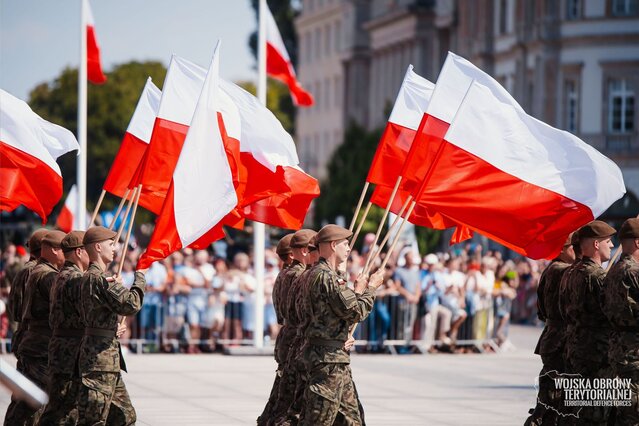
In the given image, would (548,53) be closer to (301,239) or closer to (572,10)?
(572,10)

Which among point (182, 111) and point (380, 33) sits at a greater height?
point (380, 33)

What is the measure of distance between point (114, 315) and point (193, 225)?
100cm

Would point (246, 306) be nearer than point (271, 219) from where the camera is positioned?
No

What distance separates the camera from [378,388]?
64.3 ft

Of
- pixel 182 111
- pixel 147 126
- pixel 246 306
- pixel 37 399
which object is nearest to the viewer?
pixel 37 399

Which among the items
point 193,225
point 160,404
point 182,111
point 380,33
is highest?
point 380,33

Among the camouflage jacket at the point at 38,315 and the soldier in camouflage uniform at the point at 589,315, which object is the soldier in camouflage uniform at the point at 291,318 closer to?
the camouflage jacket at the point at 38,315

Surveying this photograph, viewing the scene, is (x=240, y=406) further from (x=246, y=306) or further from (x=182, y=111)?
(x=246, y=306)

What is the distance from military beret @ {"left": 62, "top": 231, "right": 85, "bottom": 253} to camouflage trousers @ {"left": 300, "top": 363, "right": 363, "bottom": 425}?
2.33 metres

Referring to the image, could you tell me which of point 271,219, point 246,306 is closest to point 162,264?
point 246,306

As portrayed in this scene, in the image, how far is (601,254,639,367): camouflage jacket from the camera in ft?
40.6

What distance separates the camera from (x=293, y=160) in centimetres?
1538

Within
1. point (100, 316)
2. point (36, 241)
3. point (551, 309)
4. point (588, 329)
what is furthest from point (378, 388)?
point (100, 316)

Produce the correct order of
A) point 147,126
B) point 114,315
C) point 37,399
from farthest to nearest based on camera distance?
point 147,126, point 114,315, point 37,399
